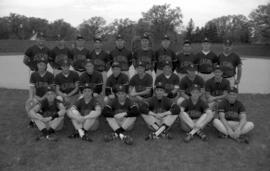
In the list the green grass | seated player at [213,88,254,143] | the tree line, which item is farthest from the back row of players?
the tree line

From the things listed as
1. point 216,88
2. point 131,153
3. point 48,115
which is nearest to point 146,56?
point 216,88

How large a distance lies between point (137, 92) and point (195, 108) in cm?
158

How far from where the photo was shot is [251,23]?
77375 mm

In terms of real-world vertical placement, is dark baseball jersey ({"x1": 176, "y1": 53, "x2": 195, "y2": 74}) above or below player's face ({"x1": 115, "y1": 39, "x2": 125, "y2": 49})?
below

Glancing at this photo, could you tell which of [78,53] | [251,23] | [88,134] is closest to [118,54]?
A: [78,53]

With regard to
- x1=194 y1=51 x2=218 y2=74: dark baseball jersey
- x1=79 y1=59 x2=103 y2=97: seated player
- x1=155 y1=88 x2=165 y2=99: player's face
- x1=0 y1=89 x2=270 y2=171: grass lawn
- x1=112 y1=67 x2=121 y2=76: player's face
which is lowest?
x1=0 y1=89 x2=270 y2=171: grass lawn

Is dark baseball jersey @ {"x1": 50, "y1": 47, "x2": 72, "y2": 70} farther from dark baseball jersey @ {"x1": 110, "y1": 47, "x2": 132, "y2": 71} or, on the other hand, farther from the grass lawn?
the grass lawn

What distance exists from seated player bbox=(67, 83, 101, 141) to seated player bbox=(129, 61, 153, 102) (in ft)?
3.90

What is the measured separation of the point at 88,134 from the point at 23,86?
6.85m

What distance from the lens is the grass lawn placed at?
5.25 m

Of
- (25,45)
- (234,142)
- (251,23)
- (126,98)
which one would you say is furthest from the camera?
(251,23)

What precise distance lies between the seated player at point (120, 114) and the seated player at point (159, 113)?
29cm

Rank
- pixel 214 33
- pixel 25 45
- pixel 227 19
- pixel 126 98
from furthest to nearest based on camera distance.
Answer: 1. pixel 227 19
2. pixel 214 33
3. pixel 25 45
4. pixel 126 98

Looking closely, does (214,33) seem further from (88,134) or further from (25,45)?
(88,134)
